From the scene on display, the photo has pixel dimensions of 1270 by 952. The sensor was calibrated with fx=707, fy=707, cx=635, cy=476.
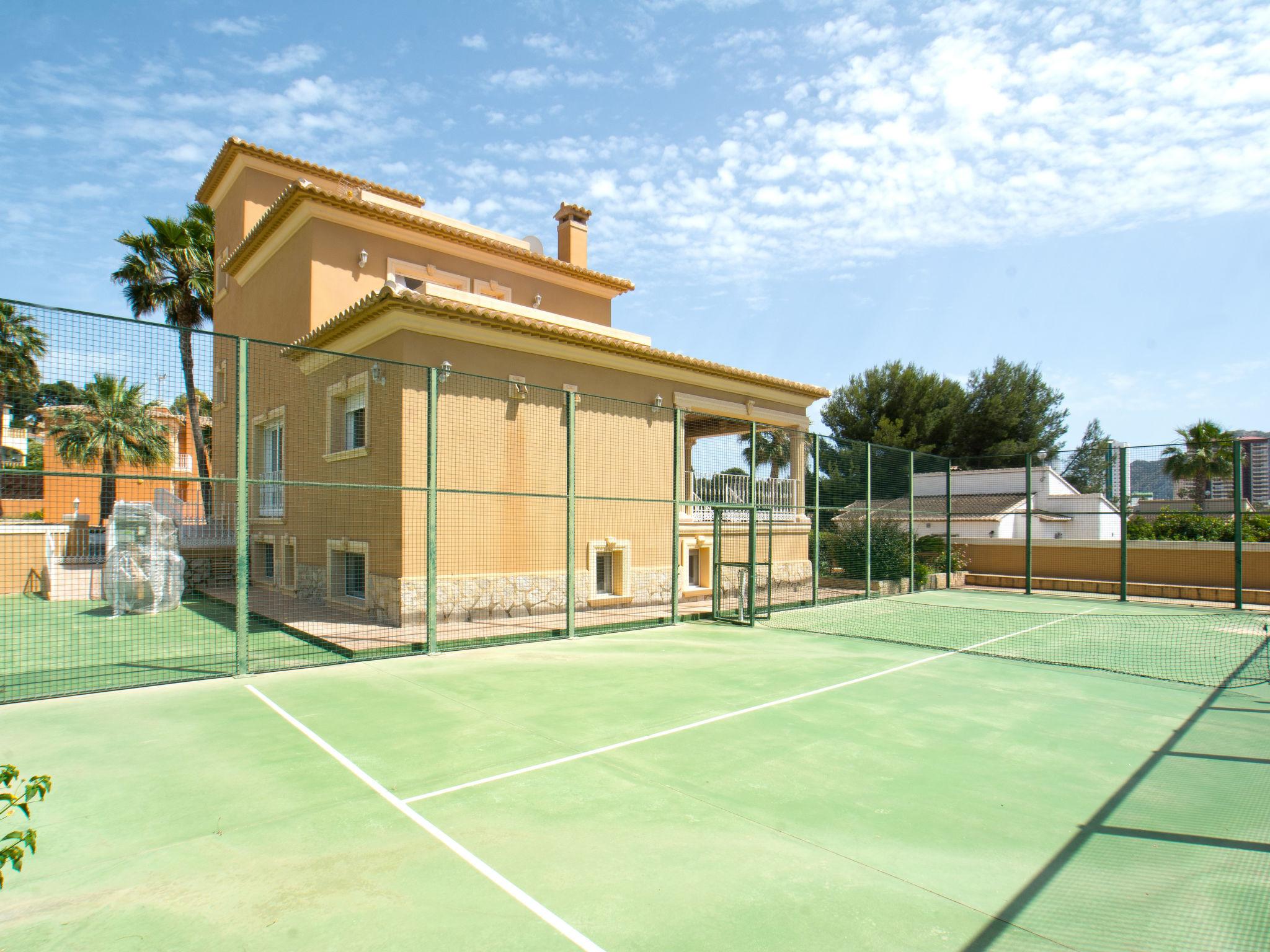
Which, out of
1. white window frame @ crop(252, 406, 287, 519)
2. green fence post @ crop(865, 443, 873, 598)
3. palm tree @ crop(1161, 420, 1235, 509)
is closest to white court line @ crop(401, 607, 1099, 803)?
green fence post @ crop(865, 443, 873, 598)

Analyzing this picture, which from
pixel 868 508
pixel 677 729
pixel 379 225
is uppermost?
pixel 379 225

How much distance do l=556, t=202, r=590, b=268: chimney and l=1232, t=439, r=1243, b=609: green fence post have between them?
52.7 feet

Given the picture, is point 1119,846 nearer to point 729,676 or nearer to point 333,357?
point 729,676

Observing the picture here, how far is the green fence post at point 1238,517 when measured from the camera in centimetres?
1388

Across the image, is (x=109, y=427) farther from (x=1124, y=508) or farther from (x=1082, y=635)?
(x=1124, y=508)

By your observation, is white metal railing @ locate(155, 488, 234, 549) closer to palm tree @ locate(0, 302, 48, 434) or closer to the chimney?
palm tree @ locate(0, 302, 48, 434)

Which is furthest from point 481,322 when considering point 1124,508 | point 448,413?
point 1124,508

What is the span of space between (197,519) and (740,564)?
1026 centimetres

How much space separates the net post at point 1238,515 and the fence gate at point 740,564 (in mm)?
9123

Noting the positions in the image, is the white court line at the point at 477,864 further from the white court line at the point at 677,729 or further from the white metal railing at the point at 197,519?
the white metal railing at the point at 197,519

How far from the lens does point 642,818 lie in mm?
4070

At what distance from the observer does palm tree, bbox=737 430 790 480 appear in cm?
1575

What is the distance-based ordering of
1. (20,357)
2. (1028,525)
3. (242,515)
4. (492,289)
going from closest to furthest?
(20,357) → (242,515) → (1028,525) → (492,289)

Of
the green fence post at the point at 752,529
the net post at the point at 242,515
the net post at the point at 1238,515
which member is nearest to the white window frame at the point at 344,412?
the net post at the point at 242,515
